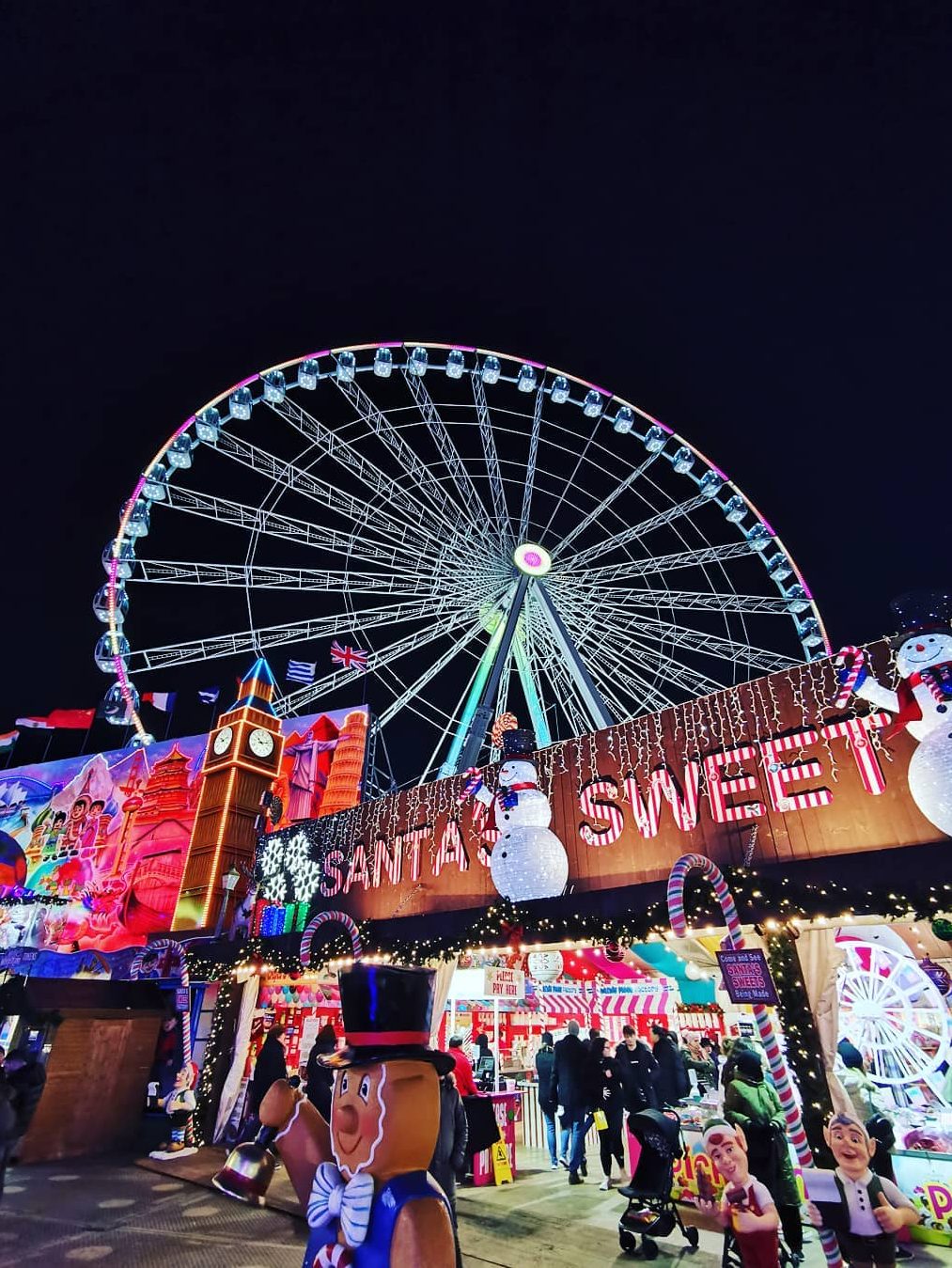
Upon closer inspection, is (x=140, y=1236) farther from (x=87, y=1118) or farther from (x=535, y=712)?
(x=535, y=712)

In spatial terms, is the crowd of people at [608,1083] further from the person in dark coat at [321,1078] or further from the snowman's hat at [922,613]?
the snowman's hat at [922,613]

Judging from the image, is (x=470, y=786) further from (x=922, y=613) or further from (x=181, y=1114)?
(x=181, y=1114)

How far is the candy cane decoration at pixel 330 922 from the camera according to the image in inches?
338

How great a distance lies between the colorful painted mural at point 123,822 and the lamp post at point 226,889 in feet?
9.73

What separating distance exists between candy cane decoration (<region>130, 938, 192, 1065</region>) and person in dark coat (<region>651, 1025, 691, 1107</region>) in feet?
25.2

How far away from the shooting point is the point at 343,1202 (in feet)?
8.09

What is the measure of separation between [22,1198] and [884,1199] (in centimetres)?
836

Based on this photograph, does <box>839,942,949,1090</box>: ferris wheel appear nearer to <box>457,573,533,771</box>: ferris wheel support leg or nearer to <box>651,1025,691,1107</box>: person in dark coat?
<box>651,1025,691,1107</box>: person in dark coat

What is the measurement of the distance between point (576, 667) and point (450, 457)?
582 cm

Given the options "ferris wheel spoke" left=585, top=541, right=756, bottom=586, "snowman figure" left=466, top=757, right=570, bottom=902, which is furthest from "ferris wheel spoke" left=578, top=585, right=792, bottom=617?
"snowman figure" left=466, top=757, right=570, bottom=902

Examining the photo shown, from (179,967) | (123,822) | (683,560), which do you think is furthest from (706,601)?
(123,822)

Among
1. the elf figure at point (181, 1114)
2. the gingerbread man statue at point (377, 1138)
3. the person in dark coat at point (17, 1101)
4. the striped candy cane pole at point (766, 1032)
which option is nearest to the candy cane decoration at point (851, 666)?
the striped candy cane pole at point (766, 1032)

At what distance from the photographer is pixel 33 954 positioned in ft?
68.0

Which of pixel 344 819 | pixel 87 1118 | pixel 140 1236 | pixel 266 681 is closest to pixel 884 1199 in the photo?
pixel 140 1236
